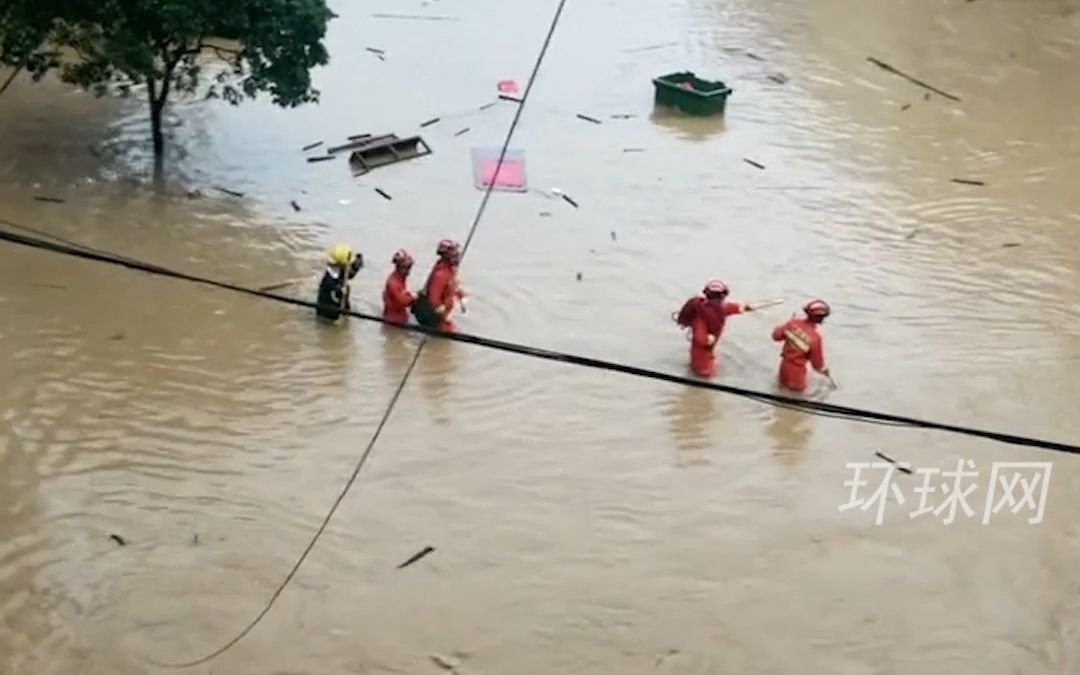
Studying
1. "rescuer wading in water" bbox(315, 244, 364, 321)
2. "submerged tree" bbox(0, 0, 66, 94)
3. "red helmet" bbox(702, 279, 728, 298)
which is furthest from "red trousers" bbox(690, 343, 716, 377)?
"submerged tree" bbox(0, 0, 66, 94)

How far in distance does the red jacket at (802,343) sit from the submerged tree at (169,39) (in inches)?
125

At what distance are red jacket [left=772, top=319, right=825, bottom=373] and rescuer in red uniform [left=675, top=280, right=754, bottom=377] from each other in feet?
0.67

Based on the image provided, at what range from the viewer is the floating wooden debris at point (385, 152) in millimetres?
7930

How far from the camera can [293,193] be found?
7.62m

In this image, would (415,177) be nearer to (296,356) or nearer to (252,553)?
(296,356)

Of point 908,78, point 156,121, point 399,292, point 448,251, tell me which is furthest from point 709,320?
point 908,78

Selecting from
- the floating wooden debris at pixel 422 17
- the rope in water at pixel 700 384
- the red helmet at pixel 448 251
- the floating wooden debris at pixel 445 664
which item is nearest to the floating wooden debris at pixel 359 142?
the red helmet at pixel 448 251

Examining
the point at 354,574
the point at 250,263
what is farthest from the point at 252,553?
the point at 250,263

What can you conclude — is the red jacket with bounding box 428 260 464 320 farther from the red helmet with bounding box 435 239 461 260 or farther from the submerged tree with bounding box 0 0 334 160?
the submerged tree with bounding box 0 0 334 160

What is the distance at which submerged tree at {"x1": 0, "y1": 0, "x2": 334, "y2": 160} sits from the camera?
279 inches

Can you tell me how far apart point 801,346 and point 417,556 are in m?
2.02

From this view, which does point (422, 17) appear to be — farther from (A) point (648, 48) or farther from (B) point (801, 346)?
(B) point (801, 346)
